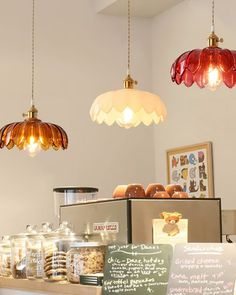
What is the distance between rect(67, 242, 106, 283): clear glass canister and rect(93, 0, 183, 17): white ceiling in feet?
12.8

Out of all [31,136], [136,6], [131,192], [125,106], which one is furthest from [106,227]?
[136,6]

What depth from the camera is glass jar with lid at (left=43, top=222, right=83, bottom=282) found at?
3072 millimetres

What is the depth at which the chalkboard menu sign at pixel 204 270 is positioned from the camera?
247 centimetres

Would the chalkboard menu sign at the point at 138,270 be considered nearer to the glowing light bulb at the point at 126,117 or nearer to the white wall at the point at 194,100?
the glowing light bulb at the point at 126,117

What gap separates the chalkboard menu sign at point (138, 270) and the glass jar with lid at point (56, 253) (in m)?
0.41

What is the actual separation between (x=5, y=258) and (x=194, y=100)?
3.05 metres

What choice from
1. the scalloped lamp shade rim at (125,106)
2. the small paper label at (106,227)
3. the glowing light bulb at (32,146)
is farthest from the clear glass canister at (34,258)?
the glowing light bulb at (32,146)

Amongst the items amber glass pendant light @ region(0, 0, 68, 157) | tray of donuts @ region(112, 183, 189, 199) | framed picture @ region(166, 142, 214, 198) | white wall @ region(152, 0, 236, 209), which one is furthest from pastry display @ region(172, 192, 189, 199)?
framed picture @ region(166, 142, 214, 198)

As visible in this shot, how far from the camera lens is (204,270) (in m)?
2.52

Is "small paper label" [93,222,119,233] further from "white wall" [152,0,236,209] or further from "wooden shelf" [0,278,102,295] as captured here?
"white wall" [152,0,236,209]

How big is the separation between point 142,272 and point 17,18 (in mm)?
4086

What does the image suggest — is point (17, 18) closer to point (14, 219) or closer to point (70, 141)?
point (70, 141)

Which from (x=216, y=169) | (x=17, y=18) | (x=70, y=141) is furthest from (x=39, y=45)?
(x=216, y=169)

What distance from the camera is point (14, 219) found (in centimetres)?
606
